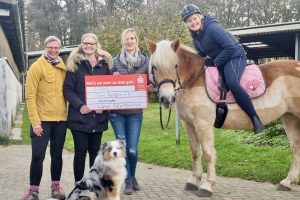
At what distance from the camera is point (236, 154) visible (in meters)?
9.12

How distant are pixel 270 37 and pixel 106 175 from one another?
19.0 metres

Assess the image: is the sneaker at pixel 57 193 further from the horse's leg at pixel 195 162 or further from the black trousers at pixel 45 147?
the horse's leg at pixel 195 162

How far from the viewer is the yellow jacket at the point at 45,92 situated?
222 inches

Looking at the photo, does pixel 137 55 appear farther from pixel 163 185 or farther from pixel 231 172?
pixel 231 172

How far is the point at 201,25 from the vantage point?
600 centimetres

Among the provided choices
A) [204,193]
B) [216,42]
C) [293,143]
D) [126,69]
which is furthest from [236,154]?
[126,69]

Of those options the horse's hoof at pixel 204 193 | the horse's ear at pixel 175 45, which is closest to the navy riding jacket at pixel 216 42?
the horse's ear at pixel 175 45

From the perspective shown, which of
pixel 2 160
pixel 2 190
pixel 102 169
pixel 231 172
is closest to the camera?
pixel 102 169

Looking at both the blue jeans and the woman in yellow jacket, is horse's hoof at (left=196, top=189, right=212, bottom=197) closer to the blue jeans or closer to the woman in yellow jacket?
the blue jeans

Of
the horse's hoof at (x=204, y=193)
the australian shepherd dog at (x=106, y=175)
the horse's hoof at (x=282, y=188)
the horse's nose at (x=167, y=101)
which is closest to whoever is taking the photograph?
the australian shepherd dog at (x=106, y=175)

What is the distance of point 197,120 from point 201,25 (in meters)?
1.36

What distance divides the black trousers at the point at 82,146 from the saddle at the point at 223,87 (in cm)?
172

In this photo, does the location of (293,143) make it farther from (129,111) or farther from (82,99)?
(82,99)

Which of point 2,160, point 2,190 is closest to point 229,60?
point 2,190
